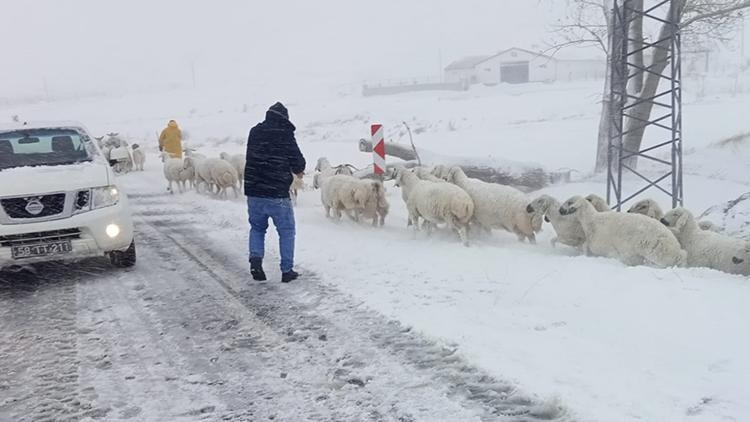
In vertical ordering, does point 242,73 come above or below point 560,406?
above

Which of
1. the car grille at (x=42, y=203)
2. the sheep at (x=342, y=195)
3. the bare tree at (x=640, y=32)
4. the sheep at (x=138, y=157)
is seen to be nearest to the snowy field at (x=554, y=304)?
the sheep at (x=342, y=195)

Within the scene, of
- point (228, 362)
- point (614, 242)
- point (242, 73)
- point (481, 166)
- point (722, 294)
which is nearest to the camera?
point (228, 362)

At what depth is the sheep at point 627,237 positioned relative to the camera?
6.95 m

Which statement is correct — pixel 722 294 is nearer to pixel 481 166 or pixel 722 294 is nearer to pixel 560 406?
pixel 560 406

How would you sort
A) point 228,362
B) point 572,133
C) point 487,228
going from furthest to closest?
point 572,133 → point 487,228 → point 228,362

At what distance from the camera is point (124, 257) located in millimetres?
7641

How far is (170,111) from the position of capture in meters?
63.7

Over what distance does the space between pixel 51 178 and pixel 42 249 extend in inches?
33.1

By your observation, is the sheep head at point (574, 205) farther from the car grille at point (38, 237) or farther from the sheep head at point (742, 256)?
the car grille at point (38, 237)

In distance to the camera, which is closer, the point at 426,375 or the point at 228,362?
the point at 426,375

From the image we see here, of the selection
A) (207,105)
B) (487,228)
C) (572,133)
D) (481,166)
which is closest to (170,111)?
(207,105)

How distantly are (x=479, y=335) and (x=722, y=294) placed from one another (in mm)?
2214

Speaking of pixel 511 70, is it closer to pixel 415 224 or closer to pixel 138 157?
pixel 138 157

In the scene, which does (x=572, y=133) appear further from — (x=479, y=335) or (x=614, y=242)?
(x=479, y=335)
